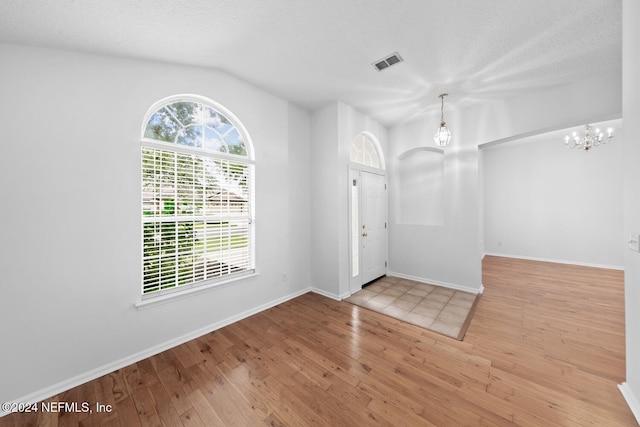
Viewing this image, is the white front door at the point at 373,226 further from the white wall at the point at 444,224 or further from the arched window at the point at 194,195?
the arched window at the point at 194,195

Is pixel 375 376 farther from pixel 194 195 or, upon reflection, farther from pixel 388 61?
pixel 388 61

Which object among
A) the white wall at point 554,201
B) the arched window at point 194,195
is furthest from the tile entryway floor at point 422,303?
the white wall at point 554,201

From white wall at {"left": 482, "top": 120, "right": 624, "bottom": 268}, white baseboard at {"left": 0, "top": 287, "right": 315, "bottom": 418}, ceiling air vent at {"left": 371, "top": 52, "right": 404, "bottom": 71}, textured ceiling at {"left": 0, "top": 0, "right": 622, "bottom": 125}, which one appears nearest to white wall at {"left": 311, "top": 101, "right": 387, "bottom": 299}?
textured ceiling at {"left": 0, "top": 0, "right": 622, "bottom": 125}

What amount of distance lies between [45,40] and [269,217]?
2.56 meters

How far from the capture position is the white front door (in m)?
4.09

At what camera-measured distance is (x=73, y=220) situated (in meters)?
1.90

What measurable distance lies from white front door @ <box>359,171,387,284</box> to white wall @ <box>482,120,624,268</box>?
4111 millimetres

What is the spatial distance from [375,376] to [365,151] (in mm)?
3570

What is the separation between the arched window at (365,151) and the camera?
13.3 ft

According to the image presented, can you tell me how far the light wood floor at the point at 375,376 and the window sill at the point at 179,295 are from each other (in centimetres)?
51

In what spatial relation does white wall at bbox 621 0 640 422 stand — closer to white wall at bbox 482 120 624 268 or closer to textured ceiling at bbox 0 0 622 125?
textured ceiling at bbox 0 0 622 125

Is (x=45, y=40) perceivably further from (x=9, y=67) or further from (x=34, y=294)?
(x=34, y=294)

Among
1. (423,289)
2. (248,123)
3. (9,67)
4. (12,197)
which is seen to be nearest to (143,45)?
(9,67)

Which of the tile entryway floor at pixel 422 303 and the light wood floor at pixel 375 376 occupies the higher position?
the tile entryway floor at pixel 422 303
